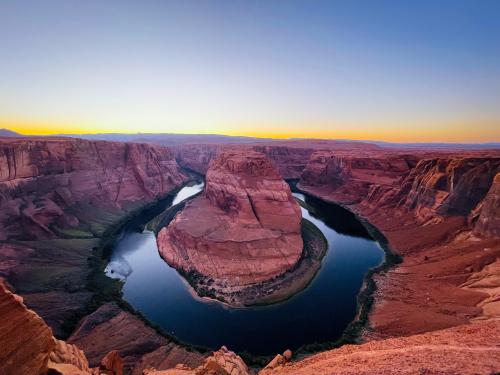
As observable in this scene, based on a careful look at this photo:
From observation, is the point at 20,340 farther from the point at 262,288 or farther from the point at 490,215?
the point at 490,215

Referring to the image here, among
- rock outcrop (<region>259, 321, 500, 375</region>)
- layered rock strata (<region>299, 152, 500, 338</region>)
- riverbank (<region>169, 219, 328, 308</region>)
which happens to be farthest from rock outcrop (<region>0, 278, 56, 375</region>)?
layered rock strata (<region>299, 152, 500, 338</region>)

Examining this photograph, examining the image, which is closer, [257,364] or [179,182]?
[257,364]

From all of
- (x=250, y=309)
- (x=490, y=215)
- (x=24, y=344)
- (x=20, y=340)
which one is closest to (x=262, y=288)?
(x=250, y=309)

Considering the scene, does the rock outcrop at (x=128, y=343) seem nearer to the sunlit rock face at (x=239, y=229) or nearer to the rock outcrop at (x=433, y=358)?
the sunlit rock face at (x=239, y=229)

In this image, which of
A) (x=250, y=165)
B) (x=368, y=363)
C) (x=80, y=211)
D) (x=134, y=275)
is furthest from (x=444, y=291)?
(x=80, y=211)

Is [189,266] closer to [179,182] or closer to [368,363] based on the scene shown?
[368,363]

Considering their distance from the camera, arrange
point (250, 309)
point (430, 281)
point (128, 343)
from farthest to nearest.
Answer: point (430, 281), point (250, 309), point (128, 343)
